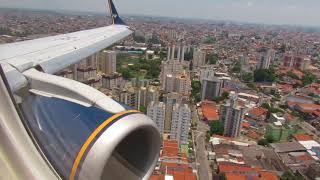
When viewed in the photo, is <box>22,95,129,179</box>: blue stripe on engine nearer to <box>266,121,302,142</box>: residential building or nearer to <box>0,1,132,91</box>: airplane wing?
<box>0,1,132,91</box>: airplane wing

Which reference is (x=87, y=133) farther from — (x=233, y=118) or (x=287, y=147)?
(x=287, y=147)

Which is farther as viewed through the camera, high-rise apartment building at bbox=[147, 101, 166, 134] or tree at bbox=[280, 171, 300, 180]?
high-rise apartment building at bbox=[147, 101, 166, 134]

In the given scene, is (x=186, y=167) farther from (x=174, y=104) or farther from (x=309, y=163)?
(x=309, y=163)

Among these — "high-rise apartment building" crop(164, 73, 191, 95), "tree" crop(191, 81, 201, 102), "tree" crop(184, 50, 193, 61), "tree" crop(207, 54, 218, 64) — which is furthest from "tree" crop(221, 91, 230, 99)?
"tree" crop(184, 50, 193, 61)

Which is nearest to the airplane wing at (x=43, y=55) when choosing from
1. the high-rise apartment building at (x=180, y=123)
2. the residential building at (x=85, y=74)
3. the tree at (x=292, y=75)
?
the high-rise apartment building at (x=180, y=123)

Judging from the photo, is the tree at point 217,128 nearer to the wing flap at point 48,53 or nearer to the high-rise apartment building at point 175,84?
the high-rise apartment building at point 175,84

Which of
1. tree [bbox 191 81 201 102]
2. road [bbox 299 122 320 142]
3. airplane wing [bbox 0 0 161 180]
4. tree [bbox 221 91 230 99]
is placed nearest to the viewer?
airplane wing [bbox 0 0 161 180]

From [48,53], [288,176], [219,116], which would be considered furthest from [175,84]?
[48,53]
